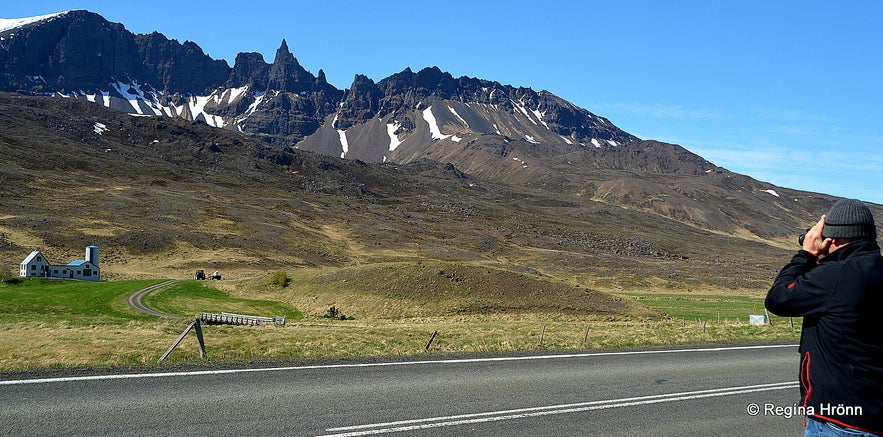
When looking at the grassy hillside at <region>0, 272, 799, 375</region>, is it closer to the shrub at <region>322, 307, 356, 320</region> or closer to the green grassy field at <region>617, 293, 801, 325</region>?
the green grassy field at <region>617, 293, 801, 325</region>

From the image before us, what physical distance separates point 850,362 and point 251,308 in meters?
52.7

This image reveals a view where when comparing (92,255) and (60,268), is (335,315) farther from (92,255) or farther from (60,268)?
(92,255)

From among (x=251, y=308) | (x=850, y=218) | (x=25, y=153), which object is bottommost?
(x=251, y=308)

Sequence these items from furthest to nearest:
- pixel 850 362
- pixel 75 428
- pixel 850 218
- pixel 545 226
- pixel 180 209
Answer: pixel 545 226
pixel 180 209
pixel 75 428
pixel 850 218
pixel 850 362

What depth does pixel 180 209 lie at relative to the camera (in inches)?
5226

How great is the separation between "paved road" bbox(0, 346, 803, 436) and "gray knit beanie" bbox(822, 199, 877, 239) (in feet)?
20.8

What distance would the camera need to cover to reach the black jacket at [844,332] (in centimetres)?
462

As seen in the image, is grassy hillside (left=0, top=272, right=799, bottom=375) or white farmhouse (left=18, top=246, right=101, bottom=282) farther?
white farmhouse (left=18, top=246, right=101, bottom=282)

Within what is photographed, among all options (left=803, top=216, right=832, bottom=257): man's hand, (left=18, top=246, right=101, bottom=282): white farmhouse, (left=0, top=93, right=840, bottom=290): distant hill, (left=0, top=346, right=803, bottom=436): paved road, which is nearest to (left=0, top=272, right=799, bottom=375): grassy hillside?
(left=0, top=346, right=803, bottom=436): paved road

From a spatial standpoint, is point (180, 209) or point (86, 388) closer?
point (86, 388)

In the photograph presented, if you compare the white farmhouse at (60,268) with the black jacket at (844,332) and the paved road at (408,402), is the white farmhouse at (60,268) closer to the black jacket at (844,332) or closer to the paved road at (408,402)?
the paved road at (408,402)

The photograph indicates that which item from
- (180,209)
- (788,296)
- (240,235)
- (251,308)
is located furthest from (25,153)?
(788,296)

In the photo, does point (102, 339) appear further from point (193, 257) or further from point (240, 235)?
point (240, 235)

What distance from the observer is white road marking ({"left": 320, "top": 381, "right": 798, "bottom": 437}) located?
9.58 m
